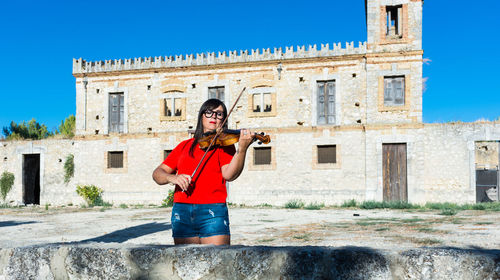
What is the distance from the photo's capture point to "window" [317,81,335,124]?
61.3 feet

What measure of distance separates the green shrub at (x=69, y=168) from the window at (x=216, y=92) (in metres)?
7.35

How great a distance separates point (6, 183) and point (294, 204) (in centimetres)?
1397

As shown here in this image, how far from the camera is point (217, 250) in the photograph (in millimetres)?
2564

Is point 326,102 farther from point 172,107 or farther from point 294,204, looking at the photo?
point 172,107

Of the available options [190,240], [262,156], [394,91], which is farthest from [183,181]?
[394,91]

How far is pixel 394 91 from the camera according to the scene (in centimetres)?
1808

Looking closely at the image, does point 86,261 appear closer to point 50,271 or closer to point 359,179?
point 50,271

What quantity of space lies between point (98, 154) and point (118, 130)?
1.45m

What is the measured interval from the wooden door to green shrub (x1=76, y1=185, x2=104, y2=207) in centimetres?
1259

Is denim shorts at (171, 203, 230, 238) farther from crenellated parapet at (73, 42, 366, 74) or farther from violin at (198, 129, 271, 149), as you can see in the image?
crenellated parapet at (73, 42, 366, 74)

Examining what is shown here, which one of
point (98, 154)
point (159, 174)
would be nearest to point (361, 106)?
point (98, 154)

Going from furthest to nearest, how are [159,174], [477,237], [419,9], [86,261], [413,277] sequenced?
[419,9]
[477,237]
[159,174]
[86,261]
[413,277]

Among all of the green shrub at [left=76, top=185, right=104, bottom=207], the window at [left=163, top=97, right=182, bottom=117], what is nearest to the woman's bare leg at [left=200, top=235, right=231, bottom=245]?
the window at [left=163, top=97, right=182, bottom=117]

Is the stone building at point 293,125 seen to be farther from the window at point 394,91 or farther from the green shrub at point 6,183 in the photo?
the green shrub at point 6,183
